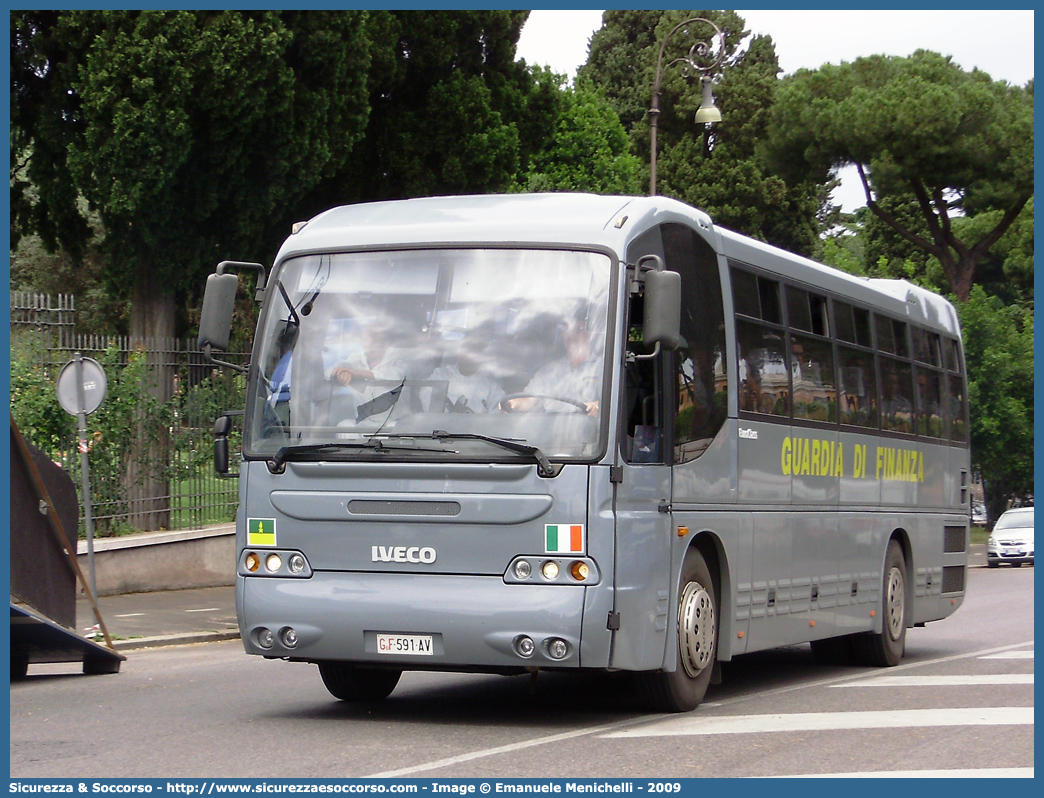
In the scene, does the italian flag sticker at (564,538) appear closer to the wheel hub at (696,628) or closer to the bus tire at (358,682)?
the wheel hub at (696,628)

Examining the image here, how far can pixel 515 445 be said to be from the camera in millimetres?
8477

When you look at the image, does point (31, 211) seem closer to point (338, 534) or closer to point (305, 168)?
point (305, 168)

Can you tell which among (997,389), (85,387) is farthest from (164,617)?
(997,389)

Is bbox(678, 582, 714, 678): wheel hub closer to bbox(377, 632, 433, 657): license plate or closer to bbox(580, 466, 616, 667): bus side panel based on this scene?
bbox(580, 466, 616, 667): bus side panel

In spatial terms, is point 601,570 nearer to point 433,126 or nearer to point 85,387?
point 85,387

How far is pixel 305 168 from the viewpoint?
21.4m

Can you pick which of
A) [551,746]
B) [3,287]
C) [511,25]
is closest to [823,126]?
[511,25]

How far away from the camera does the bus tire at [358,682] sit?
991 centimetres

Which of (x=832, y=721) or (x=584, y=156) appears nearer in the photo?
(x=832, y=721)

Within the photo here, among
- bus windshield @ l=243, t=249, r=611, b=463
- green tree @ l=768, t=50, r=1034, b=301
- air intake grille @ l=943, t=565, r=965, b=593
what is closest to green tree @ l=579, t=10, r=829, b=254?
green tree @ l=768, t=50, r=1034, b=301

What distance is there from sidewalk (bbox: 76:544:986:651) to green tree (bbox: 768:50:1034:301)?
2467 centimetres

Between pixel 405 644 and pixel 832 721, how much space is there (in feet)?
8.46

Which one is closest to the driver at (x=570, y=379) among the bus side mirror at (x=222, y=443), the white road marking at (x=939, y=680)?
the bus side mirror at (x=222, y=443)

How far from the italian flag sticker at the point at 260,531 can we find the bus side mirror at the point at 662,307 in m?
2.40
